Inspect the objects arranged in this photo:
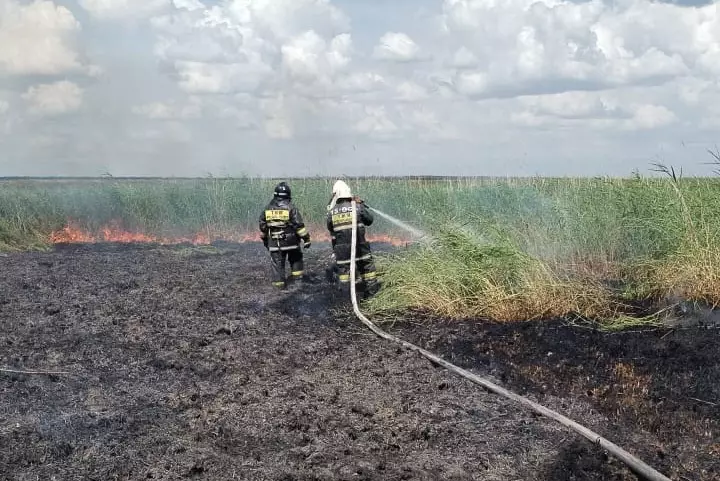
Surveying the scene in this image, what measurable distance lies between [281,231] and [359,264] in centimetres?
148

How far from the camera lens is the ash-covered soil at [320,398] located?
4672mm

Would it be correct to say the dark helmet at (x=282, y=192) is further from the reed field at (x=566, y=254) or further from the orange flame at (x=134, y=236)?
the orange flame at (x=134, y=236)

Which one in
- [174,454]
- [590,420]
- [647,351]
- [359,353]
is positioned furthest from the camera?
[359,353]

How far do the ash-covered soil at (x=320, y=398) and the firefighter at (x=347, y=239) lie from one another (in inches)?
25.6

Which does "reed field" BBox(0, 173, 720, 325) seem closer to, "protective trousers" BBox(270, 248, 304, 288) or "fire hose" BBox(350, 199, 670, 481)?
"fire hose" BBox(350, 199, 670, 481)

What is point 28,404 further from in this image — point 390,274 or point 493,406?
point 390,274

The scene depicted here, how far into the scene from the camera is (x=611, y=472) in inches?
177

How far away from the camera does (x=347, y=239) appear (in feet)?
33.0

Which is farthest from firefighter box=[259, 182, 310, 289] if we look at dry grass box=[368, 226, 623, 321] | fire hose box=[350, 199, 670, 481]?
fire hose box=[350, 199, 670, 481]

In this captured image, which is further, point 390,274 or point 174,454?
point 390,274

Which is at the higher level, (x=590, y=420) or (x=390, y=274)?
(x=390, y=274)

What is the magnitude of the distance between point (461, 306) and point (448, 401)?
2871mm

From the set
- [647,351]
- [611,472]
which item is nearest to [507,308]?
[647,351]

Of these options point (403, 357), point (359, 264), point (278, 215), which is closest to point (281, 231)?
point (278, 215)
